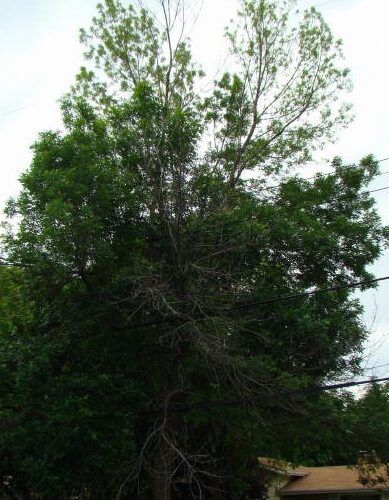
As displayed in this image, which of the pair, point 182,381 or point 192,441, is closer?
point 182,381

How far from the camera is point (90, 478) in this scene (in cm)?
1205

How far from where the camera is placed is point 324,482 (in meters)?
24.6

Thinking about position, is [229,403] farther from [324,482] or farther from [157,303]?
[324,482]

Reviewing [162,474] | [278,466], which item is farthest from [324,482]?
[162,474]

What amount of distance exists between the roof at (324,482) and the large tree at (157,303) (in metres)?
9.45

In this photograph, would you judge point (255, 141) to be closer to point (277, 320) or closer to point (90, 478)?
point (277, 320)

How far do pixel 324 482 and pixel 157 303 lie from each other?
15940mm

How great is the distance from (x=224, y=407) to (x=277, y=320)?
210cm

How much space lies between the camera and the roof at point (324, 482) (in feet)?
76.3

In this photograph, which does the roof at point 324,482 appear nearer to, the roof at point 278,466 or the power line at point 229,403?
the roof at point 278,466

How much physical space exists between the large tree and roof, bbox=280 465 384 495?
31.0 feet

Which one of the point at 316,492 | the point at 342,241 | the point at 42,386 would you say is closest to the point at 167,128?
the point at 342,241

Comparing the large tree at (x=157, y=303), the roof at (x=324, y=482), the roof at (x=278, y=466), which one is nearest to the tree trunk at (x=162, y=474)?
the large tree at (x=157, y=303)

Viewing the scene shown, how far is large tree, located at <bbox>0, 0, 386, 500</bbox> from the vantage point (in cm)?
1175
